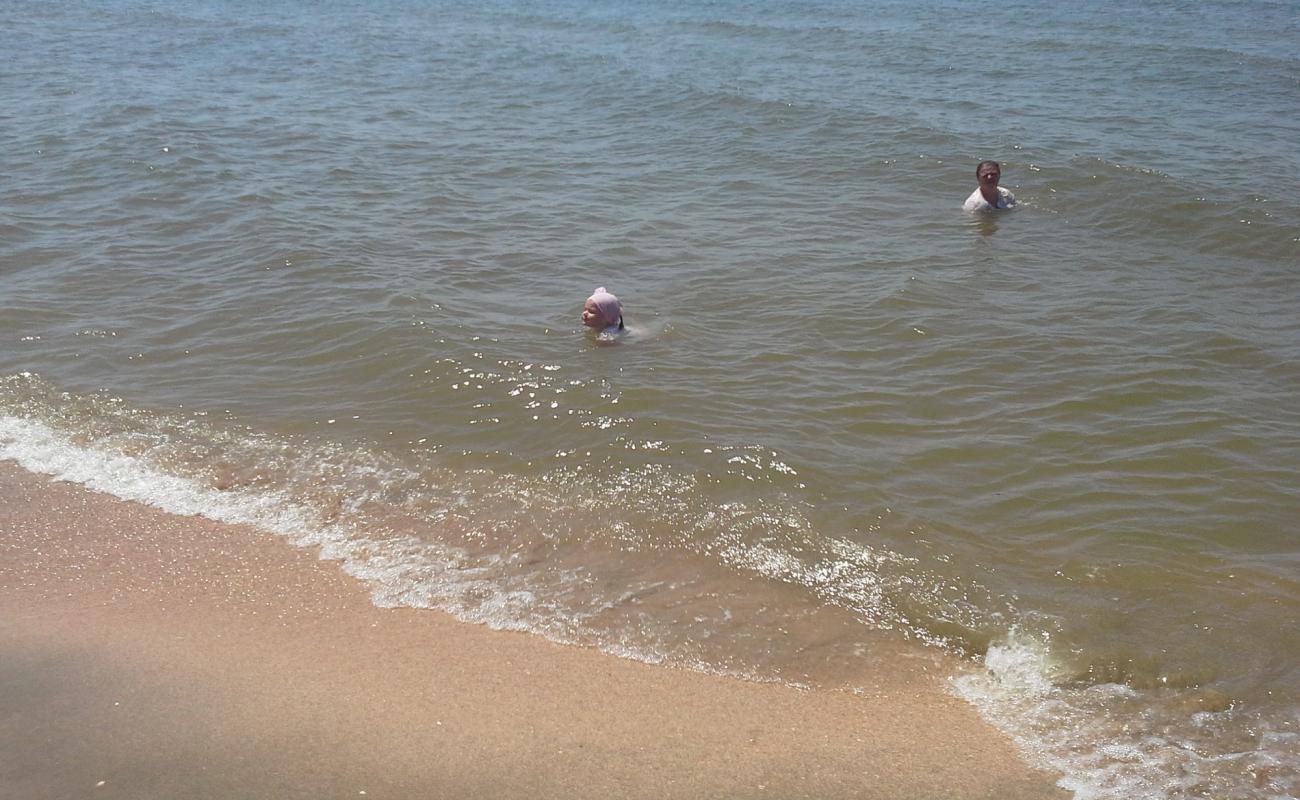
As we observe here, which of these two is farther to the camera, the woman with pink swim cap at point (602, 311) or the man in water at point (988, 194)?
the man in water at point (988, 194)

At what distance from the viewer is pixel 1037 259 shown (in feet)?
36.8

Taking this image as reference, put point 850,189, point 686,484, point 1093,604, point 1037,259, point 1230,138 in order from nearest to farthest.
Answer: point 1093,604 < point 686,484 < point 1037,259 < point 850,189 < point 1230,138

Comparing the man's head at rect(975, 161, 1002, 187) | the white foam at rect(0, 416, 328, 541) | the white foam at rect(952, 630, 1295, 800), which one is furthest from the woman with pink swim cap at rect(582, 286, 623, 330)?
the man's head at rect(975, 161, 1002, 187)

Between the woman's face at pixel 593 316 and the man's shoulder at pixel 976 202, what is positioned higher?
the man's shoulder at pixel 976 202

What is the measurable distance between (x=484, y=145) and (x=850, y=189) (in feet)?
18.8

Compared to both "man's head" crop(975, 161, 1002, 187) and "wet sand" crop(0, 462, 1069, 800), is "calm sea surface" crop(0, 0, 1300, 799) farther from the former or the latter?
"man's head" crop(975, 161, 1002, 187)

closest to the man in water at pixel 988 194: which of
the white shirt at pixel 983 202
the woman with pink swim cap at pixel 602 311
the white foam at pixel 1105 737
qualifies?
the white shirt at pixel 983 202

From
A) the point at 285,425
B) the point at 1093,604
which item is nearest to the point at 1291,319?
the point at 1093,604

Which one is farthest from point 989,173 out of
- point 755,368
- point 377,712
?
point 377,712

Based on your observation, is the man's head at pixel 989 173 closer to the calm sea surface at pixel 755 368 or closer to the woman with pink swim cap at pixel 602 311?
the calm sea surface at pixel 755 368

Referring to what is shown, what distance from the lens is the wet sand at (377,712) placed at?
14.9 feet

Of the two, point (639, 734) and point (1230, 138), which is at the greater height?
point (1230, 138)

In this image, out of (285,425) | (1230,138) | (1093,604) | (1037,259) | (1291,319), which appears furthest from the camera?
(1230,138)

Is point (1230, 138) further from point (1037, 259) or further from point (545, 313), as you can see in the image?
point (545, 313)
